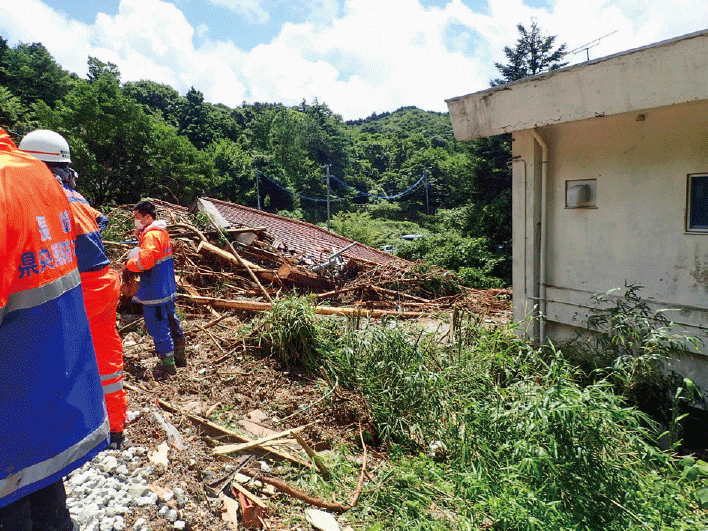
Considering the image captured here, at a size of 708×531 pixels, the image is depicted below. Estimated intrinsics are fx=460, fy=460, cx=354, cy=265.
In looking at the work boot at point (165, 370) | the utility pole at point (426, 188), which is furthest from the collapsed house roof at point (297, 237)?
the utility pole at point (426, 188)

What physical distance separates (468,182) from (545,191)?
16.6 meters

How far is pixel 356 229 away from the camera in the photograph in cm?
Result: 2875

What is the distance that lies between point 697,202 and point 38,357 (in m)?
5.68

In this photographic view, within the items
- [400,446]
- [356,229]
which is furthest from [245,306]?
[356,229]

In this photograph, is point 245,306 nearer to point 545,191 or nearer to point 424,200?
point 545,191

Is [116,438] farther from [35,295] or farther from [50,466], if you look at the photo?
[35,295]

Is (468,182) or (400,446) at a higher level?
(468,182)

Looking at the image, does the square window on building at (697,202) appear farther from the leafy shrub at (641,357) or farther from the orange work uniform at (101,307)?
the orange work uniform at (101,307)

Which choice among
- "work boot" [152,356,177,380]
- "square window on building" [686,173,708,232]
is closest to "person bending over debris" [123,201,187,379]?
"work boot" [152,356,177,380]

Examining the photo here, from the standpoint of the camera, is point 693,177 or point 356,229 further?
point 356,229

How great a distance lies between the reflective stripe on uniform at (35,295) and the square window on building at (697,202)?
18.1ft

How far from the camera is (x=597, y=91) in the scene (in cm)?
488

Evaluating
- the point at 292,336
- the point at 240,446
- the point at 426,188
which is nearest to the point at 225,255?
the point at 292,336

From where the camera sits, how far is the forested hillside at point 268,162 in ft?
63.4
